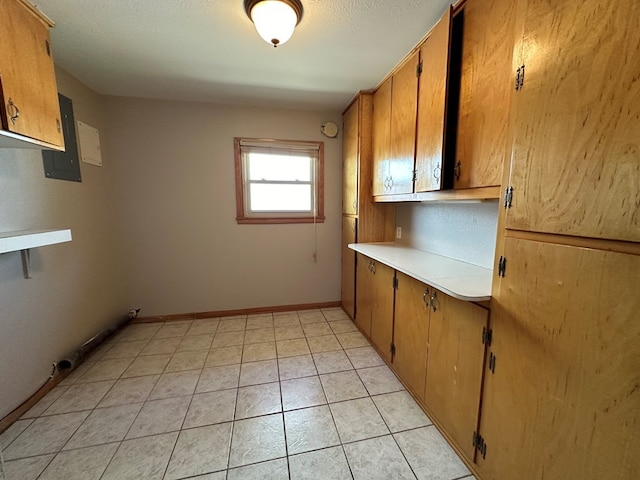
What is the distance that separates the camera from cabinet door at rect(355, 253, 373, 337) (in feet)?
8.48

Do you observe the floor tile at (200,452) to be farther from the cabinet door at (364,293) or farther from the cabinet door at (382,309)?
the cabinet door at (364,293)

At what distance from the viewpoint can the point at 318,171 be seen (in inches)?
129

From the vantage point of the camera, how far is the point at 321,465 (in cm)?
140

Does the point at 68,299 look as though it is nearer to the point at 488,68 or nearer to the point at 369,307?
the point at 369,307

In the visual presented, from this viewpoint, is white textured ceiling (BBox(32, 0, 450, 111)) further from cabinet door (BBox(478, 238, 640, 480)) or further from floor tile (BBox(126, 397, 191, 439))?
floor tile (BBox(126, 397, 191, 439))

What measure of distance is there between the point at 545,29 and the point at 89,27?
95.7 inches

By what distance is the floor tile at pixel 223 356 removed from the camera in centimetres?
232

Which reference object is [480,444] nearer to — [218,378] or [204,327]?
[218,378]

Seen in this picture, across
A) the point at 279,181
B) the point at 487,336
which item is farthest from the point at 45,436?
the point at 279,181

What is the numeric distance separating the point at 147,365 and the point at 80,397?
17.9 inches

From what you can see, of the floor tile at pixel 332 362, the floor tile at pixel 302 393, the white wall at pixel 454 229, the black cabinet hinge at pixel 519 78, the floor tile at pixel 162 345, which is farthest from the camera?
the floor tile at pixel 162 345

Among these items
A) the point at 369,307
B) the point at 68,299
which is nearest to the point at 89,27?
the point at 68,299

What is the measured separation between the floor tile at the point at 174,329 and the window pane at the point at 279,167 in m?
1.84

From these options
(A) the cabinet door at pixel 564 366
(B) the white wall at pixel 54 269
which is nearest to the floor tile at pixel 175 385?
(B) the white wall at pixel 54 269
